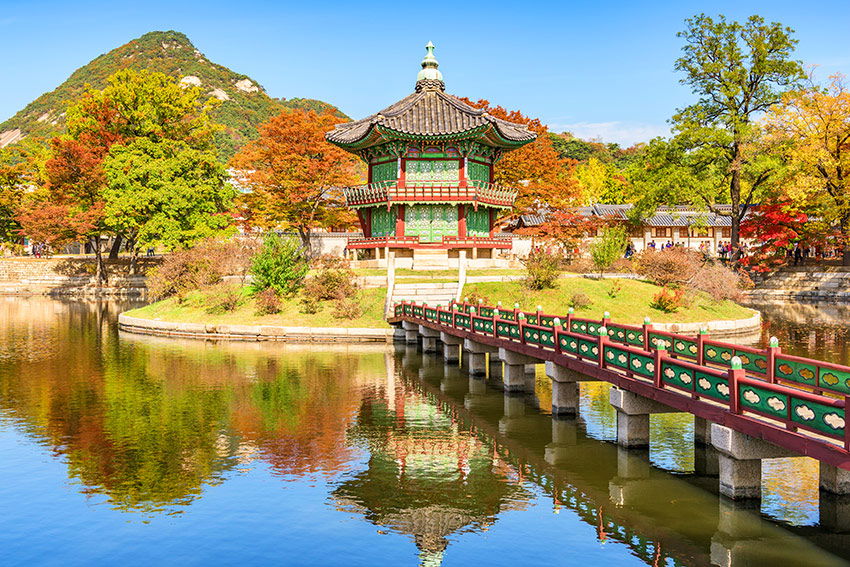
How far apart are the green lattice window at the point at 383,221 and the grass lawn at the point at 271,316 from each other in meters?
11.0

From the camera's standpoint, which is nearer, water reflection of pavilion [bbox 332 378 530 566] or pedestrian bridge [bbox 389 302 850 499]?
pedestrian bridge [bbox 389 302 850 499]

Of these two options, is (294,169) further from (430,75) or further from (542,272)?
(542,272)

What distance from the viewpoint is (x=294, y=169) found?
6341cm

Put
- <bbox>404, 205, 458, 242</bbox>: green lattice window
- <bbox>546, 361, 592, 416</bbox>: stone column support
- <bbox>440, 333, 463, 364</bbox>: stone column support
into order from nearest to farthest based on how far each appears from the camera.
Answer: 1. <bbox>546, 361, 592, 416</bbox>: stone column support
2. <bbox>440, 333, 463, 364</bbox>: stone column support
3. <bbox>404, 205, 458, 242</bbox>: green lattice window

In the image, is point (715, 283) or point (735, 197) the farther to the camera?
point (735, 197)

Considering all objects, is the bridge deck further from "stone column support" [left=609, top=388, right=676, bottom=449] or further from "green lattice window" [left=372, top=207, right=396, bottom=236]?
"green lattice window" [left=372, top=207, right=396, bottom=236]

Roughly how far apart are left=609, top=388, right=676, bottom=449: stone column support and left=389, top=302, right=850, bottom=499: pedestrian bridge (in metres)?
0.03

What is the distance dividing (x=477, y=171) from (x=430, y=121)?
556 cm

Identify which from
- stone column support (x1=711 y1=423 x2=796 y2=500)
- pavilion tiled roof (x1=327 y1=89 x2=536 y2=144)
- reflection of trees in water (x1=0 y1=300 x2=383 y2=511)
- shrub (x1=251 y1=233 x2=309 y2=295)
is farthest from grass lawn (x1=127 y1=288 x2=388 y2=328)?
stone column support (x1=711 y1=423 x2=796 y2=500)

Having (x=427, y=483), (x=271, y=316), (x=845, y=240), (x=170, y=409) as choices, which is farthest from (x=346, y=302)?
(x=845, y=240)

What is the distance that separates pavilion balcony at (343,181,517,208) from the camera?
52.4 meters

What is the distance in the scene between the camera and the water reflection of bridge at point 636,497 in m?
12.8

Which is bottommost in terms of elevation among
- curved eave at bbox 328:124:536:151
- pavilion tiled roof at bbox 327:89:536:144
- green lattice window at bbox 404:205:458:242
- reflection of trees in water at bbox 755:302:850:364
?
reflection of trees in water at bbox 755:302:850:364

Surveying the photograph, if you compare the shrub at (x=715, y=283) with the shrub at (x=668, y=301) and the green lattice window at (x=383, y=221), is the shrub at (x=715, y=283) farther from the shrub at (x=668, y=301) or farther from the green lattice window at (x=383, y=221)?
the green lattice window at (x=383, y=221)
